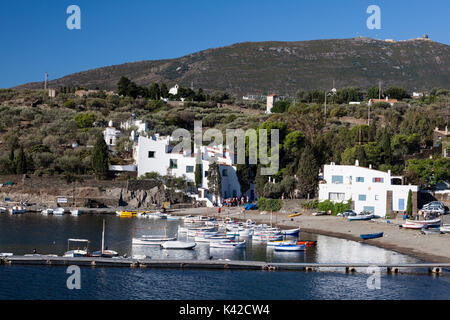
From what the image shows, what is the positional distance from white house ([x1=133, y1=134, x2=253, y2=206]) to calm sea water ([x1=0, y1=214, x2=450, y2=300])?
A: 25.8m

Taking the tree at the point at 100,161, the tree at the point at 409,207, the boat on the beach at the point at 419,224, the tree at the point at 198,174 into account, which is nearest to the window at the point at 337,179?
the tree at the point at 409,207

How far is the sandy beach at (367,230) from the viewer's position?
3981 cm

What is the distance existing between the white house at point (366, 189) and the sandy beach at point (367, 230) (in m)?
2.77

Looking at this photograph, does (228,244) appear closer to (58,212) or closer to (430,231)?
(430,231)

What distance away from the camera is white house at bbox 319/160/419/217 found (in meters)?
54.2

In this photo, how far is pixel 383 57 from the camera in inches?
6969

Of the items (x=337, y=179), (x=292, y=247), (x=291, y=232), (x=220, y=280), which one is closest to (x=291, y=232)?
(x=291, y=232)

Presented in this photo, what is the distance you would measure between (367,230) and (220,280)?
66.7 ft

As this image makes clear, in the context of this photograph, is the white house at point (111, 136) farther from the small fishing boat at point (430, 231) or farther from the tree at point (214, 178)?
the small fishing boat at point (430, 231)

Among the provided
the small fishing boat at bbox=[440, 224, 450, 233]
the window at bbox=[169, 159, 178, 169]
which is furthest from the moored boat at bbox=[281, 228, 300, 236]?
the window at bbox=[169, 159, 178, 169]

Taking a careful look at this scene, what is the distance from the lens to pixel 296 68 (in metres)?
171

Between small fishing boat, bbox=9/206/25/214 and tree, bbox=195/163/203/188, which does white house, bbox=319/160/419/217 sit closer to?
tree, bbox=195/163/203/188
